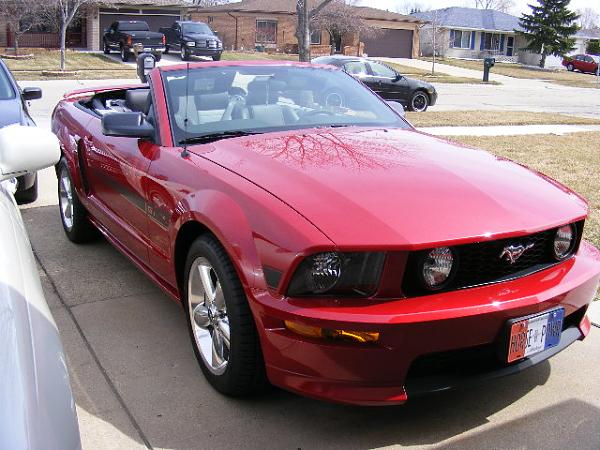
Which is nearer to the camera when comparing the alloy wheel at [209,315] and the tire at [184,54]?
the alloy wheel at [209,315]

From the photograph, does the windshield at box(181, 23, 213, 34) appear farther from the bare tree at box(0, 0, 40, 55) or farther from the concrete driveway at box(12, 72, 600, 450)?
the concrete driveway at box(12, 72, 600, 450)

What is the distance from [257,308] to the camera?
282cm

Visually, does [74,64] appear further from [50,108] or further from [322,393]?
[322,393]

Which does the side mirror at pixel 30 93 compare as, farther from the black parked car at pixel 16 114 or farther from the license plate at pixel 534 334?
the license plate at pixel 534 334

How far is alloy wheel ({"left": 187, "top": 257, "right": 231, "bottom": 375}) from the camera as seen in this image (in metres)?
3.21

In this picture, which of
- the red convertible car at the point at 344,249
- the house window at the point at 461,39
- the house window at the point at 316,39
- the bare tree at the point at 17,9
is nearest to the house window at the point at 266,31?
the house window at the point at 316,39

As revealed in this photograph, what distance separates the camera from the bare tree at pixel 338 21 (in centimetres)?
4200

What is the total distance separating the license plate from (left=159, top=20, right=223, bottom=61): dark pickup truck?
3188 cm

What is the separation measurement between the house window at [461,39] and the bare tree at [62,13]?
3575 cm

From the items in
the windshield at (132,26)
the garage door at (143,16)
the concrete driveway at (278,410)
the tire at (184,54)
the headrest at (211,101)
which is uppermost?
the garage door at (143,16)

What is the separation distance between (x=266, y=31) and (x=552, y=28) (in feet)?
77.7

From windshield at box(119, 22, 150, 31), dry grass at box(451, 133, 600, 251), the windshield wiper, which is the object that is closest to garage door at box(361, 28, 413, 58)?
windshield at box(119, 22, 150, 31)

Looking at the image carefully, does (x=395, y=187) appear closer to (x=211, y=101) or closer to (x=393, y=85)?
(x=211, y=101)

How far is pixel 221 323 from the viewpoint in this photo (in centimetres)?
321
